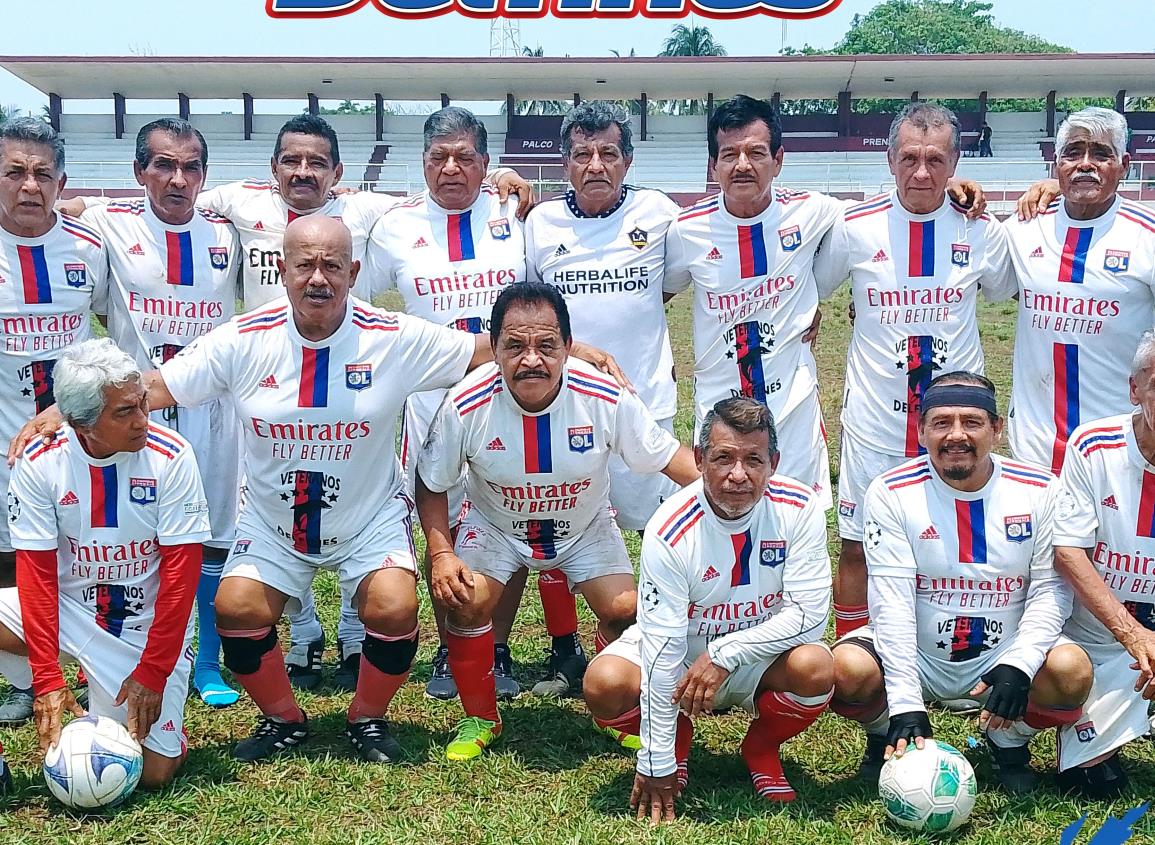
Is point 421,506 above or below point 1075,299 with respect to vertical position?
below

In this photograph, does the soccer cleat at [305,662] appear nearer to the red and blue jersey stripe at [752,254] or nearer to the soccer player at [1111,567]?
the red and blue jersey stripe at [752,254]

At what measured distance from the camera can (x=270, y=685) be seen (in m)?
4.73

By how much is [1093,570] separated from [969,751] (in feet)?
2.81

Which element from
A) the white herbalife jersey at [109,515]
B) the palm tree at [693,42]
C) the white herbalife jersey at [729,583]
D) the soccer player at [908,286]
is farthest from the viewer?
the palm tree at [693,42]

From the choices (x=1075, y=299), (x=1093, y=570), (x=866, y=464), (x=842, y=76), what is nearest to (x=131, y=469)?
(x=866, y=464)

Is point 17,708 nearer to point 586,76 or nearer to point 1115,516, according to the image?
point 1115,516

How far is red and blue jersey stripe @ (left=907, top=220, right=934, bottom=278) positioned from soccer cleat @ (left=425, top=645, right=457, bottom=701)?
2520mm

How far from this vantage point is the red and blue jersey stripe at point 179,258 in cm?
538

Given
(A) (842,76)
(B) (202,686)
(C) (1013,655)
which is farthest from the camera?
(A) (842,76)

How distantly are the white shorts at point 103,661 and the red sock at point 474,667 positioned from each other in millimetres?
998

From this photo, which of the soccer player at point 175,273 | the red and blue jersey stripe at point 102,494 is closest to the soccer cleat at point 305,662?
the soccer player at point 175,273

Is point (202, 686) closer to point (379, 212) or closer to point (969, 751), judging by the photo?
point (379, 212)

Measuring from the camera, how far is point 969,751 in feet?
15.1

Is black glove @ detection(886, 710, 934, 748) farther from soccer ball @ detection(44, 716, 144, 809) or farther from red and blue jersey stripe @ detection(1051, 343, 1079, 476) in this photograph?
soccer ball @ detection(44, 716, 144, 809)
